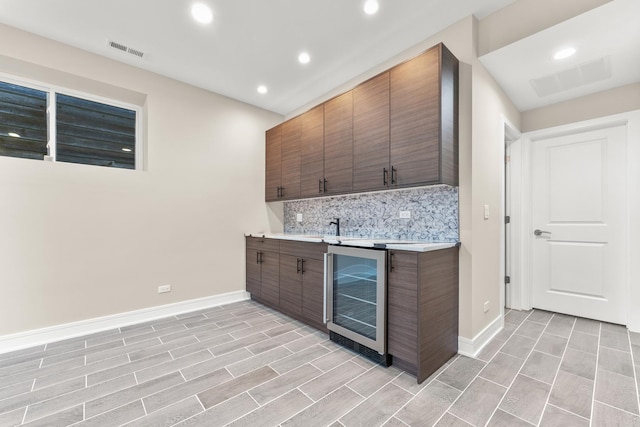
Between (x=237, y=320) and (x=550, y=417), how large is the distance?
107 inches

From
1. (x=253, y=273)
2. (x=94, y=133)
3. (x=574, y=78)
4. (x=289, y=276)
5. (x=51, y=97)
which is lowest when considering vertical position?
(x=253, y=273)

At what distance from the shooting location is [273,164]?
4.01 metres

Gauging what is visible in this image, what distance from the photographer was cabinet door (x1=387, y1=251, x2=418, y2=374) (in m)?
1.91

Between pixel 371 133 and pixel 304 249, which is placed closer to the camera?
pixel 371 133

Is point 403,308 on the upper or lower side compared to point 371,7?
lower

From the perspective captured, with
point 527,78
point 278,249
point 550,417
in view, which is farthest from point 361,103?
point 550,417

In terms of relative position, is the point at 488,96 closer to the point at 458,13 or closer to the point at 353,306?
the point at 458,13

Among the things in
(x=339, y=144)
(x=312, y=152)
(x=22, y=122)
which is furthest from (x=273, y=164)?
(x=22, y=122)

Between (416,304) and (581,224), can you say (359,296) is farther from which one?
(581,224)

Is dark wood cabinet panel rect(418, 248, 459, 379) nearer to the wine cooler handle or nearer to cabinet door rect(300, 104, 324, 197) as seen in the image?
the wine cooler handle

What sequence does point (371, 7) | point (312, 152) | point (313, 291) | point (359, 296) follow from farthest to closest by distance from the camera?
1. point (312, 152)
2. point (313, 291)
3. point (359, 296)
4. point (371, 7)

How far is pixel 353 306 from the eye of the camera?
7.98 feet

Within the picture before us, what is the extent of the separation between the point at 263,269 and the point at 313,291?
3.35ft

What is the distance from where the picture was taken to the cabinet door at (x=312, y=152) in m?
3.19
